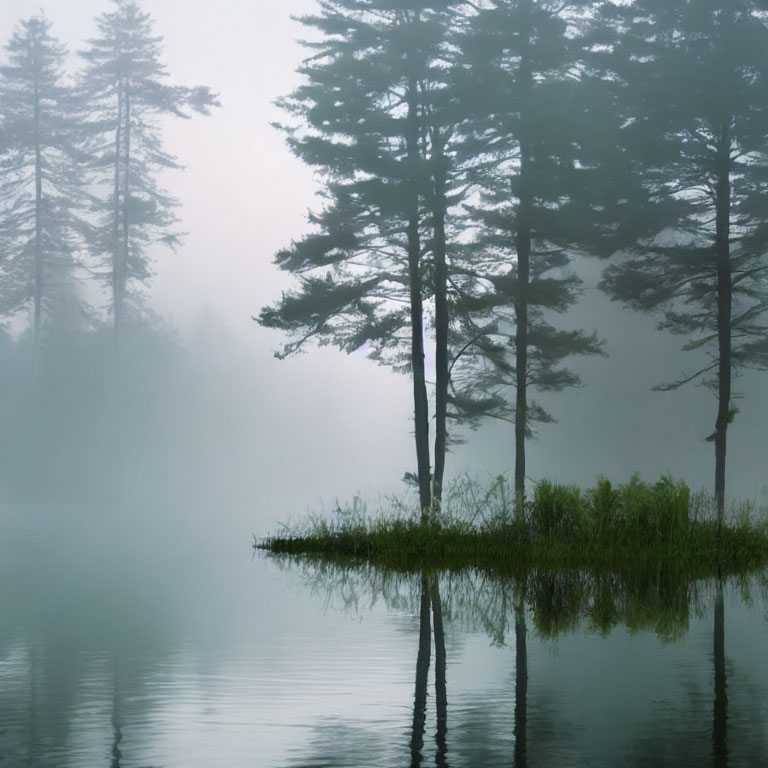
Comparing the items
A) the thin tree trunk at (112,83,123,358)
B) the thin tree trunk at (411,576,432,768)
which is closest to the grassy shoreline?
the thin tree trunk at (411,576,432,768)

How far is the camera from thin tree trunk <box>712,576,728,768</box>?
238 inches

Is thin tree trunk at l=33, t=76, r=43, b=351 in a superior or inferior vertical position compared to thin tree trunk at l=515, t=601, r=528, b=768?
superior

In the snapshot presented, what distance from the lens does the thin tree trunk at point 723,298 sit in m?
24.1

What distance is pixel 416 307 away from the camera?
2539 centimetres

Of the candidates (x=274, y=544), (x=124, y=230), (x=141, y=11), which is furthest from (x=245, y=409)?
(x=274, y=544)

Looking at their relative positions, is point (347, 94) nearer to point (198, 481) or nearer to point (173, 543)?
point (173, 543)

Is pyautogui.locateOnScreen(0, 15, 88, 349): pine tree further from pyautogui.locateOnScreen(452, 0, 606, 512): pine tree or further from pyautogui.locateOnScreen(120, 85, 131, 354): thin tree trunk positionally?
pyautogui.locateOnScreen(452, 0, 606, 512): pine tree

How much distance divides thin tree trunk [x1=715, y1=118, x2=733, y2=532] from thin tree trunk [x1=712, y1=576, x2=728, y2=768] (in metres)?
13.1

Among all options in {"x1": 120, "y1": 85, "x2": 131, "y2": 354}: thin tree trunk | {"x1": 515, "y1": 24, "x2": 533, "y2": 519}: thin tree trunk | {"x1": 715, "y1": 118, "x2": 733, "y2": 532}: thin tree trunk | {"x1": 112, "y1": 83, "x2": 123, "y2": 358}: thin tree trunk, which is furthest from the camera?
{"x1": 120, "y1": 85, "x2": 131, "y2": 354}: thin tree trunk

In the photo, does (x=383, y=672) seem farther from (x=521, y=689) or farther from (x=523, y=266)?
(x=523, y=266)

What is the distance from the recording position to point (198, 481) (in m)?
51.0

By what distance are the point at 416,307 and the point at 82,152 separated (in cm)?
2963

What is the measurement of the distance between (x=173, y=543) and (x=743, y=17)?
53.4 feet

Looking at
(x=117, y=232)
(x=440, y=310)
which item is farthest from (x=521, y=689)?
(x=117, y=232)
